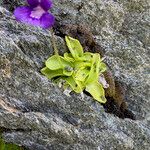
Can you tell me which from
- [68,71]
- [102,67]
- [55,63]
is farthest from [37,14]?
[102,67]

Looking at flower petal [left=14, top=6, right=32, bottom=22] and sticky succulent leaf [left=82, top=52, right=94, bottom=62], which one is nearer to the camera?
flower petal [left=14, top=6, right=32, bottom=22]

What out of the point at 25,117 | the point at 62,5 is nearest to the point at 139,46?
the point at 62,5

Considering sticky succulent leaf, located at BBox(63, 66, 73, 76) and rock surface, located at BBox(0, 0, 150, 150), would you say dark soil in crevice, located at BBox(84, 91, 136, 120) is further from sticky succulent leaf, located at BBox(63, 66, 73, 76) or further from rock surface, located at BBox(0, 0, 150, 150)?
sticky succulent leaf, located at BBox(63, 66, 73, 76)

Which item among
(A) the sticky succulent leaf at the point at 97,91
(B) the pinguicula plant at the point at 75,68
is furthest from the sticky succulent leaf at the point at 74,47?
(A) the sticky succulent leaf at the point at 97,91

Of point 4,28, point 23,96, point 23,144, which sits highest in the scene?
point 4,28

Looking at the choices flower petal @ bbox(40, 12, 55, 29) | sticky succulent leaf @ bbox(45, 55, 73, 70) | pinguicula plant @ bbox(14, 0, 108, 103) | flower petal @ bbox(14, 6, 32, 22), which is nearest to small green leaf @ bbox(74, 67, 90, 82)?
pinguicula plant @ bbox(14, 0, 108, 103)

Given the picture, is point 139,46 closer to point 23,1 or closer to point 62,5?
point 62,5

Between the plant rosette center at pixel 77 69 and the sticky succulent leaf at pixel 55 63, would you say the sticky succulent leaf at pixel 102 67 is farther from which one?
the sticky succulent leaf at pixel 55 63

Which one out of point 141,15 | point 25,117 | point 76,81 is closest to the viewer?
point 25,117
